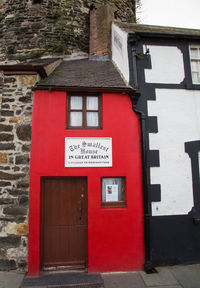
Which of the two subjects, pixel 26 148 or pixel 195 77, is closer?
pixel 26 148

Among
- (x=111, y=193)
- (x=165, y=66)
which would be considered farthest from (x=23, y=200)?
(x=165, y=66)

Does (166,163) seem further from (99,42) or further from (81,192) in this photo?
(99,42)

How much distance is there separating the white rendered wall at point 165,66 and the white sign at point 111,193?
123 inches

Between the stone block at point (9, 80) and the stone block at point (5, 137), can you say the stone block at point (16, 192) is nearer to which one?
the stone block at point (5, 137)

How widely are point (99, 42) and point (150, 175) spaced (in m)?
5.81

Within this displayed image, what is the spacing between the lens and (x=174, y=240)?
18.1 feet

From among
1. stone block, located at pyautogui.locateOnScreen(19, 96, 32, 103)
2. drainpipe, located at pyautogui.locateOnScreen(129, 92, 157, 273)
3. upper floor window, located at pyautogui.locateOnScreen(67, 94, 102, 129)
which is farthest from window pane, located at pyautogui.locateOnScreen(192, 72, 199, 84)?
stone block, located at pyautogui.locateOnScreen(19, 96, 32, 103)

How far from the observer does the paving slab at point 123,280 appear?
4.62m

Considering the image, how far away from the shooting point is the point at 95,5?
926 cm

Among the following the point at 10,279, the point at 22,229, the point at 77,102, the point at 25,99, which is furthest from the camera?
the point at 77,102

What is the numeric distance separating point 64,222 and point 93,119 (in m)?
2.79

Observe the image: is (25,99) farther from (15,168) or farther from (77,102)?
(15,168)

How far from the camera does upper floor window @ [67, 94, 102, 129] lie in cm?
579

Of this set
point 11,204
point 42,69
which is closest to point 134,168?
point 11,204
